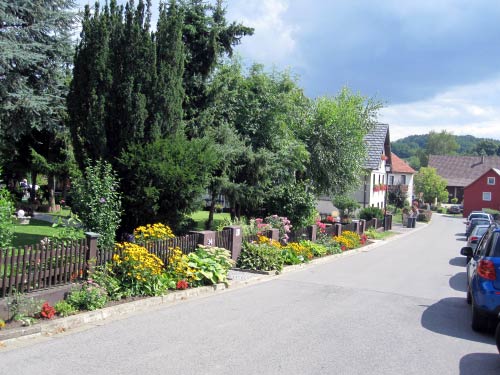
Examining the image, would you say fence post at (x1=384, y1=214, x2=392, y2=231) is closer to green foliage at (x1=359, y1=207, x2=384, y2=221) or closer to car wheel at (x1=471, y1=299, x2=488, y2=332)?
green foliage at (x1=359, y1=207, x2=384, y2=221)

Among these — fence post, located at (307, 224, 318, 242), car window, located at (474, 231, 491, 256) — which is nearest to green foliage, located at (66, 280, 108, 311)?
car window, located at (474, 231, 491, 256)

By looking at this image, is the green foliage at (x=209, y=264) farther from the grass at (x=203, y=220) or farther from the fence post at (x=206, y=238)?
the grass at (x=203, y=220)

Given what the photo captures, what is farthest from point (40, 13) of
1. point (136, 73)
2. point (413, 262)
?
point (413, 262)

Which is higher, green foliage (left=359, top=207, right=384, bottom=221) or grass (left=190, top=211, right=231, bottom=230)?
green foliage (left=359, top=207, right=384, bottom=221)

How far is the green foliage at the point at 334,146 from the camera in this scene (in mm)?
28109

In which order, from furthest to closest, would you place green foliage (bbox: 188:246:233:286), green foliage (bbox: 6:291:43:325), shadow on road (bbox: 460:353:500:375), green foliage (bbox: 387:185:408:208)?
green foliage (bbox: 387:185:408:208)
green foliage (bbox: 188:246:233:286)
green foliage (bbox: 6:291:43:325)
shadow on road (bbox: 460:353:500:375)

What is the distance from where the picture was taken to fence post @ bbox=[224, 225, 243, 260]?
45.7 feet

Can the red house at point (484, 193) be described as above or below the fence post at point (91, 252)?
above

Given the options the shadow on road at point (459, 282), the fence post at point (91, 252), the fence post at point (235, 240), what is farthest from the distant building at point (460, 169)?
the fence post at point (91, 252)

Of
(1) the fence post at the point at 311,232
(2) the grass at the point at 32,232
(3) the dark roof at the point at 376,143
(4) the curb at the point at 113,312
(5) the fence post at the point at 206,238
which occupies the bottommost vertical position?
(4) the curb at the point at 113,312

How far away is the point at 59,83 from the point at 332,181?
1574 cm

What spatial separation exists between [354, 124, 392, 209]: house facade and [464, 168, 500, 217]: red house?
99.4 feet

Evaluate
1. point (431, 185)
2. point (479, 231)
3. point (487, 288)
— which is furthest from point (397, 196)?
point (487, 288)

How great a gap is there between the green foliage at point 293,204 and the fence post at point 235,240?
6085 mm
